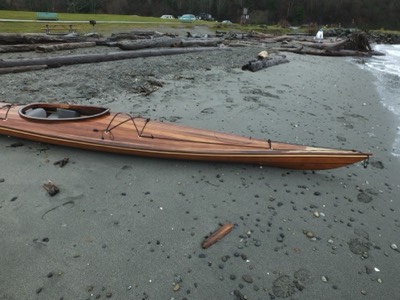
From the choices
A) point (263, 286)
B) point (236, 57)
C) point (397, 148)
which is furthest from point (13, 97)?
point (236, 57)

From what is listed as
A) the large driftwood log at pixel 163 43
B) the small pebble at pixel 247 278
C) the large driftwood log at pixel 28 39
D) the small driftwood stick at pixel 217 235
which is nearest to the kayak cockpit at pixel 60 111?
the small driftwood stick at pixel 217 235

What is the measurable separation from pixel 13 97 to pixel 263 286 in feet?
22.8

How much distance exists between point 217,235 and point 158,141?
6.19 ft

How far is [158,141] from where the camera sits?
14.7ft

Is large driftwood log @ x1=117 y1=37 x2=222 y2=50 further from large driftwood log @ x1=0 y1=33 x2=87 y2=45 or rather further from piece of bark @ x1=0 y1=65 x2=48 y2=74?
piece of bark @ x1=0 y1=65 x2=48 y2=74

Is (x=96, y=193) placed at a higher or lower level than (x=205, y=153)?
lower

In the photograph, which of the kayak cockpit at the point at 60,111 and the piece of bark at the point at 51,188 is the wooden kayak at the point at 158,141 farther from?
the piece of bark at the point at 51,188

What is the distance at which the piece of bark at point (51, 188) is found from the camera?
3.62 m

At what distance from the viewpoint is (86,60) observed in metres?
10.9

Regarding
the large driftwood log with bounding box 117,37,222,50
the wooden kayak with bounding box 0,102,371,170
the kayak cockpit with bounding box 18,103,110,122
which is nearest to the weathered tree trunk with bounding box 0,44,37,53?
the large driftwood log with bounding box 117,37,222,50

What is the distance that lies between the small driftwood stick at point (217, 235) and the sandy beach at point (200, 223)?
0.20 ft

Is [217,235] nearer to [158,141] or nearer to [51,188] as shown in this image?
[158,141]

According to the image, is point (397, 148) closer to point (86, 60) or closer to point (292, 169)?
point (292, 169)

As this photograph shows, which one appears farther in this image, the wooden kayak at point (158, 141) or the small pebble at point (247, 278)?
the wooden kayak at point (158, 141)
